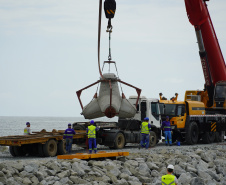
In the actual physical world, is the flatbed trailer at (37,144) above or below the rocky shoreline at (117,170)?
above

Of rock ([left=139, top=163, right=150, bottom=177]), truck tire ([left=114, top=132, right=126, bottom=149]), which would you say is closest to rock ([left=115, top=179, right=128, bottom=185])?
rock ([left=139, top=163, right=150, bottom=177])

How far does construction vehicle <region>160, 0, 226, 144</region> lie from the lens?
1003 inches

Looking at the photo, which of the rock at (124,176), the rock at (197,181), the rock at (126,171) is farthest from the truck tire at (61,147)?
the rock at (197,181)

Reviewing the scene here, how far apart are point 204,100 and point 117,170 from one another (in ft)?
48.5

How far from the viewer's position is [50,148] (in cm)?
1936

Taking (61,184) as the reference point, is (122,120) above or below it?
above

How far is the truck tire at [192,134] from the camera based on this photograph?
83.5 ft

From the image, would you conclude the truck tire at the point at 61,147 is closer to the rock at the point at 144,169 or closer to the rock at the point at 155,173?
the rock at the point at 144,169

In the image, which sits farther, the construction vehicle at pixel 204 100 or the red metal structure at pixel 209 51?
the red metal structure at pixel 209 51

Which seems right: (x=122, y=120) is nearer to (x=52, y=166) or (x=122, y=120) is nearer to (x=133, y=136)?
(x=133, y=136)

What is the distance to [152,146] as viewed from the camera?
2405 cm

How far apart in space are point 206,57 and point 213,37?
53.9 inches

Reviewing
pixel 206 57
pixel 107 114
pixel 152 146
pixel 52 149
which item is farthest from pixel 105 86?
pixel 206 57

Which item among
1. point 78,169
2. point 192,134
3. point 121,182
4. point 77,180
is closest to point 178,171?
point 121,182
